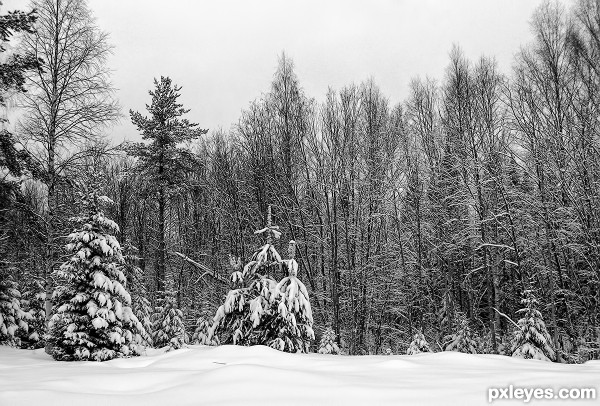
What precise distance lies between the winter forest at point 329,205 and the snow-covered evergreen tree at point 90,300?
5 centimetres

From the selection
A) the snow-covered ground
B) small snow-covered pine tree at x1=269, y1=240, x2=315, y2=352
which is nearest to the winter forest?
small snow-covered pine tree at x1=269, y1=240, x2=315, y2=352

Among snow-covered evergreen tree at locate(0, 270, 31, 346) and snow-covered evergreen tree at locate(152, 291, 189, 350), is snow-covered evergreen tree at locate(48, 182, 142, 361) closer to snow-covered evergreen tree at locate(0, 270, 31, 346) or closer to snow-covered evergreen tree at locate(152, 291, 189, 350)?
snow-covered evergreen tree at locate(0, 270, 31, 346)

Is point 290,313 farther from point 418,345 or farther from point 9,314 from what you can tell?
point 9,314

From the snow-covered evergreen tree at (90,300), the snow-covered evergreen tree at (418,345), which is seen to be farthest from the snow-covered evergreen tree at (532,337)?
the snow-covered evergreen tree at (90,300)

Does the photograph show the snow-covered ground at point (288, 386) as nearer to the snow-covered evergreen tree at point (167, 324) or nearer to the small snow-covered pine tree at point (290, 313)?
the small snow-covered pine tree at point (290, 313)

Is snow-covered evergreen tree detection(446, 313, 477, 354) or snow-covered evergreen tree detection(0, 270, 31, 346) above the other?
snow-covered evergreen tree detection(0, 270, 31, 346)

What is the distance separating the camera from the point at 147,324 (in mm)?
18484

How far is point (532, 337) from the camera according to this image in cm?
1267

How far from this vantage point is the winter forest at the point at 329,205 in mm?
10789

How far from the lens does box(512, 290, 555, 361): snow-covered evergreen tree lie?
489 inches

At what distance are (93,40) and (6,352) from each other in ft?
34.5

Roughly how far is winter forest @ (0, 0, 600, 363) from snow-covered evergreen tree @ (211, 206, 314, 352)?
5 centimetres

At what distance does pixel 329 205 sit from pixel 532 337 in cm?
1036

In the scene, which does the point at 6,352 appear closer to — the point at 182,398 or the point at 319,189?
the point at 182,398
